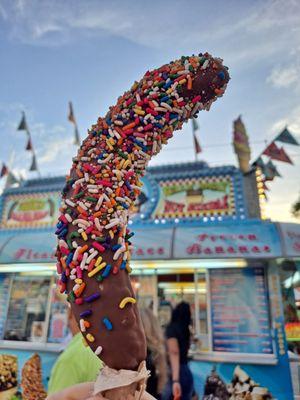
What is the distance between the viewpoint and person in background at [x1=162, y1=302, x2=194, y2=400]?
454 cm

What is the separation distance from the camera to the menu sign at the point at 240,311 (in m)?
7.18

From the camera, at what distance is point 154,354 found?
330 centimetres

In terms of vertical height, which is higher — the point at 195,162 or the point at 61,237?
the point at 195,162

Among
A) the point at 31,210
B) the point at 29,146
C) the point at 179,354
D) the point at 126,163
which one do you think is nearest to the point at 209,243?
the point at 179,354

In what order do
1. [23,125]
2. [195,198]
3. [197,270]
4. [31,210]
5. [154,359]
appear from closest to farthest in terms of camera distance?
[154,359]
[197,270]
[195,198]
[31,210]
[23,125]

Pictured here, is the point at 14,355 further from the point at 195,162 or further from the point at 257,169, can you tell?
the point at 257,169

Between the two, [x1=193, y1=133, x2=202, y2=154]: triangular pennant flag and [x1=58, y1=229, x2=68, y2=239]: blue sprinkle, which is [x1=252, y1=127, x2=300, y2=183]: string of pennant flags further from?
[x1=58, y1=229, x2=68, y2=239]: blue sprinkle

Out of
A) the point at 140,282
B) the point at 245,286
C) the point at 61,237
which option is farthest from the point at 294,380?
the point at 61,237

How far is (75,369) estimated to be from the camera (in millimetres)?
2096

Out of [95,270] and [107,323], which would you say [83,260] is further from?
[107,323]

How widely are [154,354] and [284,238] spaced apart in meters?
4.58

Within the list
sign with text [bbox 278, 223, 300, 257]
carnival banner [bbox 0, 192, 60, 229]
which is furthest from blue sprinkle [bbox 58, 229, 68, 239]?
carnival banner [bbox 0, 192, 60, 229]

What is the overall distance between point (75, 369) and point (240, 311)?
615 centimetres

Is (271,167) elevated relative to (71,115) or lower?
lower
